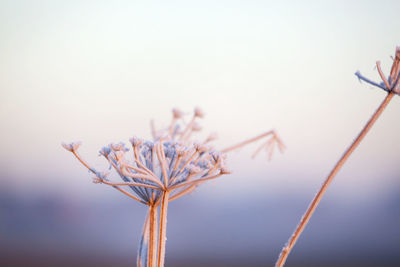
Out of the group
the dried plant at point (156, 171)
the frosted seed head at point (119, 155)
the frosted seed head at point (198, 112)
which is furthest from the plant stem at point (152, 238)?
the frosted seed head at point (198, 112)

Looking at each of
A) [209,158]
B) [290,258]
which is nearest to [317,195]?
[209,158]

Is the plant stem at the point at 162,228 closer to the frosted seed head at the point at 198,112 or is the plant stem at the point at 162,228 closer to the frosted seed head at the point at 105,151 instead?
the frosted seed head at the point at 105,151

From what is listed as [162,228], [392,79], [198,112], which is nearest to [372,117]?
[392,79]

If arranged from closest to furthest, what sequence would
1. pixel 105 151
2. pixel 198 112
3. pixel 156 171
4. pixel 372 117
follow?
1. pixel 372 117
2. pixel 105 151
3. pixel 156 171
4. pixel 198 112

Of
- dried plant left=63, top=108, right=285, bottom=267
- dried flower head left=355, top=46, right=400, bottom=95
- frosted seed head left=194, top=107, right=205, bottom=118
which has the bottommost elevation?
dried plant left=63, top=108, right=285, bottom=267

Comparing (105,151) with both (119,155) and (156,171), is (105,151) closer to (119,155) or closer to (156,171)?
(119,155)

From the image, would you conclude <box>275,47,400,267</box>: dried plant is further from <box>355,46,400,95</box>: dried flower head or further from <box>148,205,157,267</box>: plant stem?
<box>148,205,157,267</box>: plant stem

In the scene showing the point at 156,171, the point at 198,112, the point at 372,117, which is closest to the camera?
the point at 372,117

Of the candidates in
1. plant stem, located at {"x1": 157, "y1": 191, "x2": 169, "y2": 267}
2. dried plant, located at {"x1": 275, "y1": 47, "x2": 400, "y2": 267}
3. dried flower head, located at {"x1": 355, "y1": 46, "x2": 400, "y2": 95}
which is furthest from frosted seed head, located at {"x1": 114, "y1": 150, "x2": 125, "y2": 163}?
dried flower head, located at {"x1": 355, "y1": 46, "x2": 400, "y2": 95}
